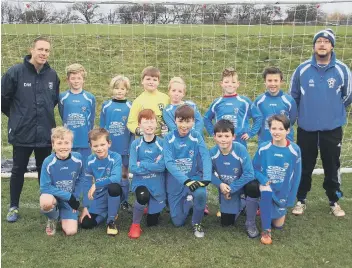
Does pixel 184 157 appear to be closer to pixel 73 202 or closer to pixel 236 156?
pixel 236 156

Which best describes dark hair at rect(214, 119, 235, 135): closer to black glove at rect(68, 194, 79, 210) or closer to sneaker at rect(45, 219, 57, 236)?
black glove at rect(68, 194, 79, 210)

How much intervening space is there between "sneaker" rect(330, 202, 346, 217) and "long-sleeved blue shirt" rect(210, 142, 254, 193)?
3.71 ft

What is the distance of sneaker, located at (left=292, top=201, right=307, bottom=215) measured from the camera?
4.39 m

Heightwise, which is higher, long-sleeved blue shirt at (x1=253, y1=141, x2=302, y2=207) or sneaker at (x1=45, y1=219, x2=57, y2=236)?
long-sleeved blue shirt at (x1=253, y1=141, x2=302, y2=207)

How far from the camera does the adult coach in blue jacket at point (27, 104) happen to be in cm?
402

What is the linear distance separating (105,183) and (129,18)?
5.51m

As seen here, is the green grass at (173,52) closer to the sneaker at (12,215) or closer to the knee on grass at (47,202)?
the sneaker at (12,215)

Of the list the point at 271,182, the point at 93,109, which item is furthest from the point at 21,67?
the point at 271,182

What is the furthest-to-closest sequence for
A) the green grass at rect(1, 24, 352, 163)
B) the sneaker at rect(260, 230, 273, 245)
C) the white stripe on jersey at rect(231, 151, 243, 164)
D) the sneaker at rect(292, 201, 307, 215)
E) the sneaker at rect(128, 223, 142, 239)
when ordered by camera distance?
the green grass at rect(1, 24, 352, 163) < the sneaker at rect(292, 201, 307, 215) < the white stripe on jersey at rect(231, 151, 243, 164) < the sneaker at rect(128, 223, 142, 239) < the sneaker at rect(260, 230, 273, 245)

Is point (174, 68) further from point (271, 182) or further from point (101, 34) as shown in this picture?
point (271, 182)

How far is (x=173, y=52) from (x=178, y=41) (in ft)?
1.38

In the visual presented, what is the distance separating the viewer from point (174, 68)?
1105cm

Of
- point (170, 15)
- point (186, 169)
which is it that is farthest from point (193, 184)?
point (170, 15)

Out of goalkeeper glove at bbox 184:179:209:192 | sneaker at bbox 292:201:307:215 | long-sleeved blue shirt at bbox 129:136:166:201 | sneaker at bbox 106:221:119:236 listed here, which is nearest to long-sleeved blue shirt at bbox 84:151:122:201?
long-sleeved blue shirt at bbox 129:136:166:201
